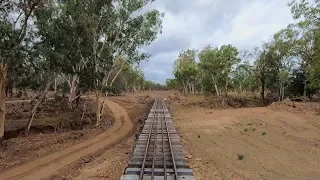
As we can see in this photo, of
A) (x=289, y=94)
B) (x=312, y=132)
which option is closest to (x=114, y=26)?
(x=312, y=132)

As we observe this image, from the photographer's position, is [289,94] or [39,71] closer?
[39,71]

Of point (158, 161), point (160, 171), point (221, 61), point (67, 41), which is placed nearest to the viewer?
point (160, 171)

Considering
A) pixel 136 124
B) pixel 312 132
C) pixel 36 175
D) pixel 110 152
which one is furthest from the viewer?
pixel 136 124

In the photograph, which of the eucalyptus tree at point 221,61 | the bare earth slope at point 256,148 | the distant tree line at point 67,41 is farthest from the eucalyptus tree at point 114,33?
the eucalyptus tree at point 221,61

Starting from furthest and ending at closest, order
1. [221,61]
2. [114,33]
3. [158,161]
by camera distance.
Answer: [221,61]
[114,33]
[158,161]

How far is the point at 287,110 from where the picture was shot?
32.8m

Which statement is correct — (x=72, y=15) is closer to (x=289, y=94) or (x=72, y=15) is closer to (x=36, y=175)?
(x=36, y=175)

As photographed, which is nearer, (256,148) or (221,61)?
(256,148)

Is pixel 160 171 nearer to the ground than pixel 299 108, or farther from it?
nearer to the ground

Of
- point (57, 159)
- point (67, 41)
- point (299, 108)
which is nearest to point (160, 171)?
point (57, 159)

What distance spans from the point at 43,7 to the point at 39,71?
12.8 ft

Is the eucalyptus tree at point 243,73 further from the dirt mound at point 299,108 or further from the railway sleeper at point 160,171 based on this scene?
the railway sleeper at point 160,171

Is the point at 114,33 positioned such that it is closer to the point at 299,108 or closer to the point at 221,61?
the point at 299,108

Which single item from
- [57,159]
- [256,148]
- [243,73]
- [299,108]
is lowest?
[57,159]
